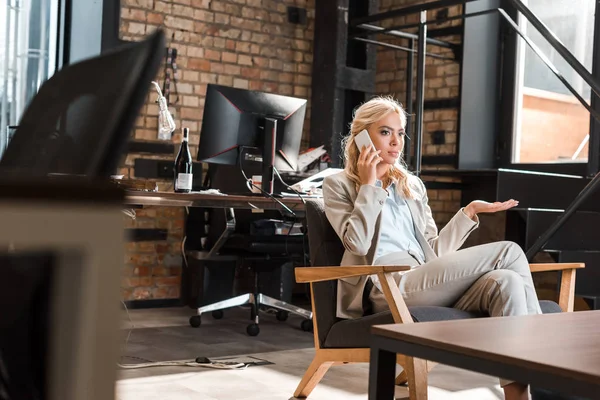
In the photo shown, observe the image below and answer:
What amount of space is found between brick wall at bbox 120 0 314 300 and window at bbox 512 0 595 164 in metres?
1.69

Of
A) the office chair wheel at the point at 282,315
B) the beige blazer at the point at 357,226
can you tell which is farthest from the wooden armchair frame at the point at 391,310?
the office chair wheel at the point at 282,315

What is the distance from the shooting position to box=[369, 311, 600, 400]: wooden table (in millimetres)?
1306

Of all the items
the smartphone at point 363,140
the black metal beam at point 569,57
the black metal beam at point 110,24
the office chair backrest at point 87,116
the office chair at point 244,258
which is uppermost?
the black metal beam at point 110,24

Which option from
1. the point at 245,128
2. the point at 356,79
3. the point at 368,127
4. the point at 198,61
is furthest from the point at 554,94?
the point at 368,127

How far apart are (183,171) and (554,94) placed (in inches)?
119

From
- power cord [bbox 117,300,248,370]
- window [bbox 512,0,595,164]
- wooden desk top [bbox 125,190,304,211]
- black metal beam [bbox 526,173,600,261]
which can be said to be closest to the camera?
wooden desk top [bbox 125,190,304,211]

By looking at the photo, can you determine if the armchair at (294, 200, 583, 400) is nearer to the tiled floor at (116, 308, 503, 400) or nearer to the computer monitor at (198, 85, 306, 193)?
the tiled floor at (116, 308, 503, 400)

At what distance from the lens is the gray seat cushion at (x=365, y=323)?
2662 mm

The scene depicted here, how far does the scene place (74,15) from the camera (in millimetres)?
5410

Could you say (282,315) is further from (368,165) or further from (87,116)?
(87,116)

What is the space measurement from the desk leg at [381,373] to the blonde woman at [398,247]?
1.18 meters

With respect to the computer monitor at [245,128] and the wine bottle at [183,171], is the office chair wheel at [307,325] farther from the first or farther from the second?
the wine bottle at [183,171]

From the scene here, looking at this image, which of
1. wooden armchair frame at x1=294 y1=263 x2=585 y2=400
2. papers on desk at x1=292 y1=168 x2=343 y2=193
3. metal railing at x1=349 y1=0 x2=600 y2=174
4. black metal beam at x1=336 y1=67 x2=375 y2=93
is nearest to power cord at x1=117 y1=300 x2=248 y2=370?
wooden armchair frame at x1=294 y1=263 x2=585 y2=400

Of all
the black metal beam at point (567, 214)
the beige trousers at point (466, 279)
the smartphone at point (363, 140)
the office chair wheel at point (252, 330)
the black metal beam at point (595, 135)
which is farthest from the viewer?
the black metal beam at point (595, 135)
